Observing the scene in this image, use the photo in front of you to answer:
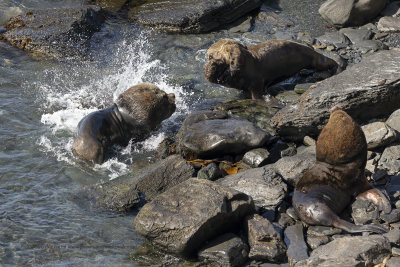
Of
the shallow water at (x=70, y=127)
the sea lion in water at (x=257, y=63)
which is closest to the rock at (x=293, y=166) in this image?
the shallow water at (x=70, y=127)

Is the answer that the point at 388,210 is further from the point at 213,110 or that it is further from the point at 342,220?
the point at 213,110

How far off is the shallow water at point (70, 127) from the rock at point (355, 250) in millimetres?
2028

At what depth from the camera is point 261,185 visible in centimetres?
694

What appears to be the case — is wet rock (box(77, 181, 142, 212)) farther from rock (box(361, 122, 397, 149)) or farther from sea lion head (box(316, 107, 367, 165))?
rock (box(361, 122, 397, 149))

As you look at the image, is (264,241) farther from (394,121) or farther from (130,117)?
(130,117)

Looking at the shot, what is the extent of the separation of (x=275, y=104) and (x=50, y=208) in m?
4.46

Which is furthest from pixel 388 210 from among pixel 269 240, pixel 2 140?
pixel 2 140

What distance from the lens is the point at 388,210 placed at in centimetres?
641

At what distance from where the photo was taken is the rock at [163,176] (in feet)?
24.1

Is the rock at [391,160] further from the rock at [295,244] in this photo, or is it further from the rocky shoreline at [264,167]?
the rock at [295,244]

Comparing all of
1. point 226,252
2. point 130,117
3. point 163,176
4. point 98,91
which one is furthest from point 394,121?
point 98,91

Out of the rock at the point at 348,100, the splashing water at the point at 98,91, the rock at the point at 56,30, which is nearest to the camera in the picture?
the rock at the point at 348,100

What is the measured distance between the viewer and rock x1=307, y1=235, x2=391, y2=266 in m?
5.28

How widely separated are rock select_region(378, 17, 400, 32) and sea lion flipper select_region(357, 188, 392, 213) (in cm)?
621
